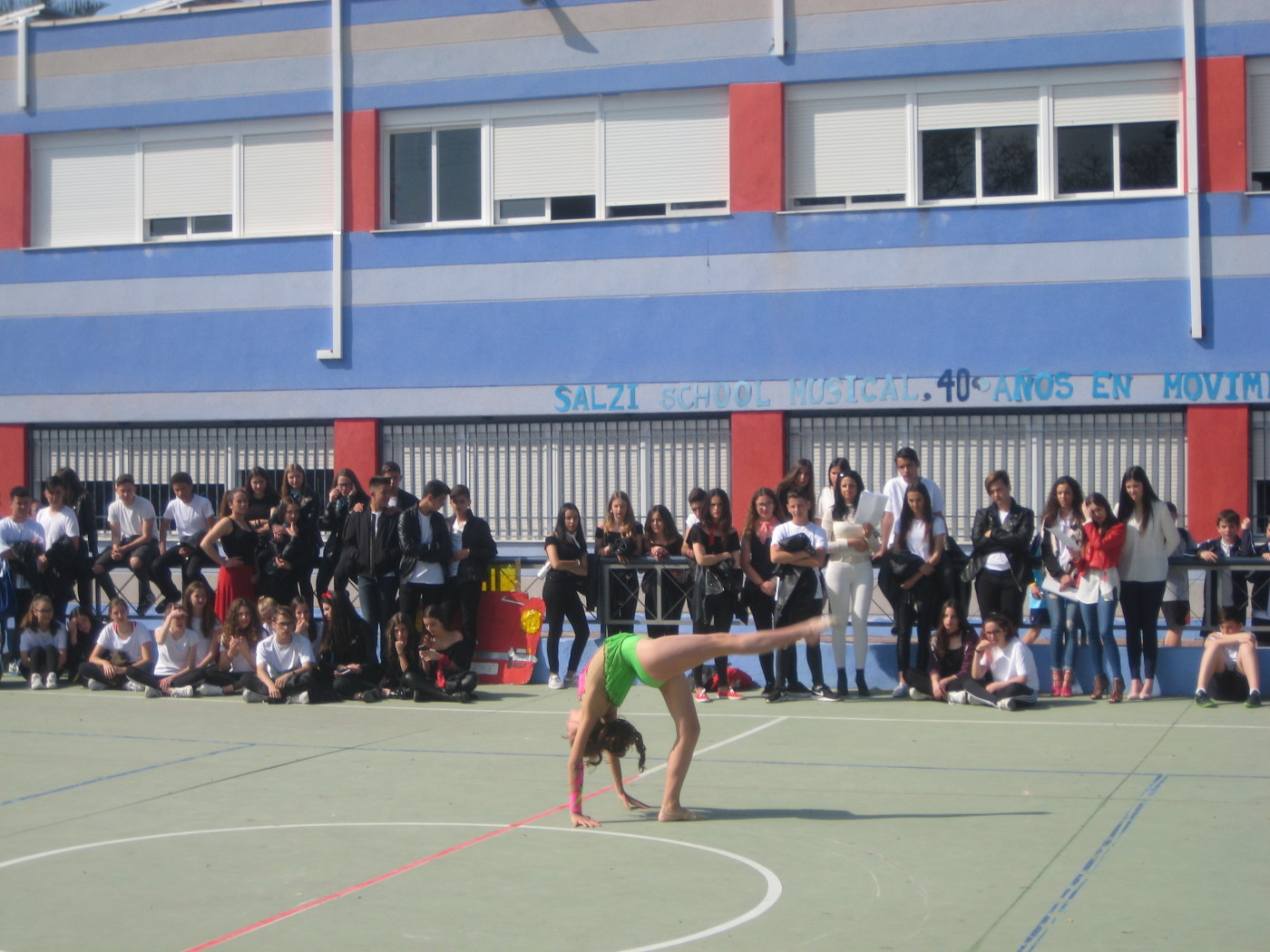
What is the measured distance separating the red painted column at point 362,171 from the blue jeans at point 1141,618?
37.3 feet

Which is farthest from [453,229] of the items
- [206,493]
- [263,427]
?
[206,493]

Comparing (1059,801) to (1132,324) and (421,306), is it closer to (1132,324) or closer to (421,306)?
(1132,324)

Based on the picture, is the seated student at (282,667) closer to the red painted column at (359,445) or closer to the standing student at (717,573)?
the standing student at (717,573)

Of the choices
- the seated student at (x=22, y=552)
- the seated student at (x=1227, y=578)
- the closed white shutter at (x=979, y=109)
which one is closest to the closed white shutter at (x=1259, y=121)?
the closed white shutter at (x=979, y=109)

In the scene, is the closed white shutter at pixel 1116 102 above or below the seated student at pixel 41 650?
above

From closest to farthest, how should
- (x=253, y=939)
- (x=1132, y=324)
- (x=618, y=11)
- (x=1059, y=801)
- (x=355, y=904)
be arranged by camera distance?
(x=253, y=939) < (x=355, y=904) < (x=1059, y=801) < (x=1132, y=324) < (x=618, y=11)

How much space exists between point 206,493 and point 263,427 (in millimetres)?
1240

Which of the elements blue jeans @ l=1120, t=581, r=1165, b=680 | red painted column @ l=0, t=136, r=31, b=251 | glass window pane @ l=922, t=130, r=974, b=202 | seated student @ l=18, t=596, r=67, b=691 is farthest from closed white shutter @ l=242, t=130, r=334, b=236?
blue jeans @ l=1120, t=581, r=1165, b=680

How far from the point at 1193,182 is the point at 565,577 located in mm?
8845

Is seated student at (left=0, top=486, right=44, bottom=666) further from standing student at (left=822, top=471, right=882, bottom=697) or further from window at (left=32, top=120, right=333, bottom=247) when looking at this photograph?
standing student at (left=822, top=471, right=882, bottom=697)

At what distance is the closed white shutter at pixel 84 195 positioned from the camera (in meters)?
20.8

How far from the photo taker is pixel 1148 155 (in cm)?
1734

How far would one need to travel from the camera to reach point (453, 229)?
19312 millimetres

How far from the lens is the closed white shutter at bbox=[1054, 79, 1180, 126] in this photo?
56.3 ft
